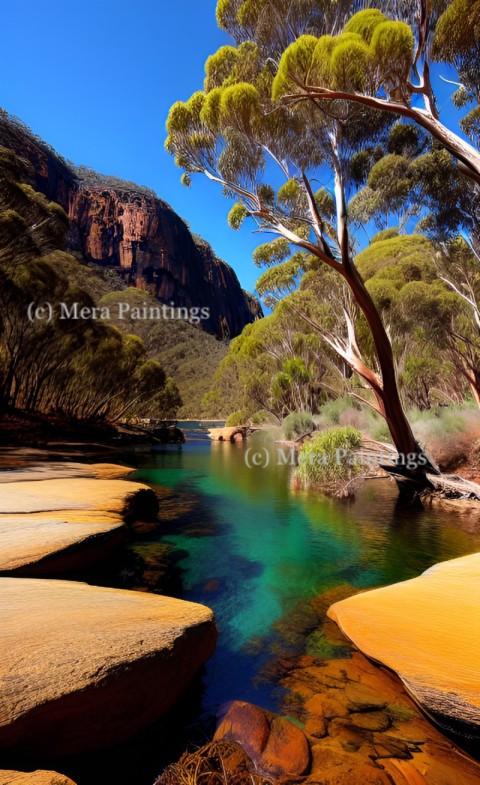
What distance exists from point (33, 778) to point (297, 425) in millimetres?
20293

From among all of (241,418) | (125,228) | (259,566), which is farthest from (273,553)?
(125,228)

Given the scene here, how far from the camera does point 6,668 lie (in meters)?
2.04

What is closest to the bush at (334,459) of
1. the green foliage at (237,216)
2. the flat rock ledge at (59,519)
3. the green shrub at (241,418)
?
the flat rock ledge at (59,519)

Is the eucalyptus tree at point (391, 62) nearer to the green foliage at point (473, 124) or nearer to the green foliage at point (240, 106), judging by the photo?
the green foliage at point (240, 106)

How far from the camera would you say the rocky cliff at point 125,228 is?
101m

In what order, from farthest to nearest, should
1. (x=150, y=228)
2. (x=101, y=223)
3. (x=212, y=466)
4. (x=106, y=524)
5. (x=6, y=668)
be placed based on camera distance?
(x=150, y=228) → (x=101, y=223) → (x=212, y=466) → (x=106, y=524) → (x=6, y=668)

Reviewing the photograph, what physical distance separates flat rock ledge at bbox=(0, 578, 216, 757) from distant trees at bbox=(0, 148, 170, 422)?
53.2ft

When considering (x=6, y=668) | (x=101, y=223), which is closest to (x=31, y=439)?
(x=6, y=668)

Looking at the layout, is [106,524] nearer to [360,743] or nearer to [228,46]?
A: [360,743]

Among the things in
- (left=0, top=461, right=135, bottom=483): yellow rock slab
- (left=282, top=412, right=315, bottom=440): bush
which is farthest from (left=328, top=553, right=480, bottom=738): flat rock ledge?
(left=282, top=412, right=315, bottom=440): bush

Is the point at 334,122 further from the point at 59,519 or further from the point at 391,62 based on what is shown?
the point at 59,519

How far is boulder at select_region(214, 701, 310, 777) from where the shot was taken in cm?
220

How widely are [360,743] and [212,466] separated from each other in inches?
642

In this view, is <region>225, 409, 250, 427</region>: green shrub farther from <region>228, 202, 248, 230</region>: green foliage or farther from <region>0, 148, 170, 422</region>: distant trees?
<region>228, 202, 248, 230</region>: green foliage
